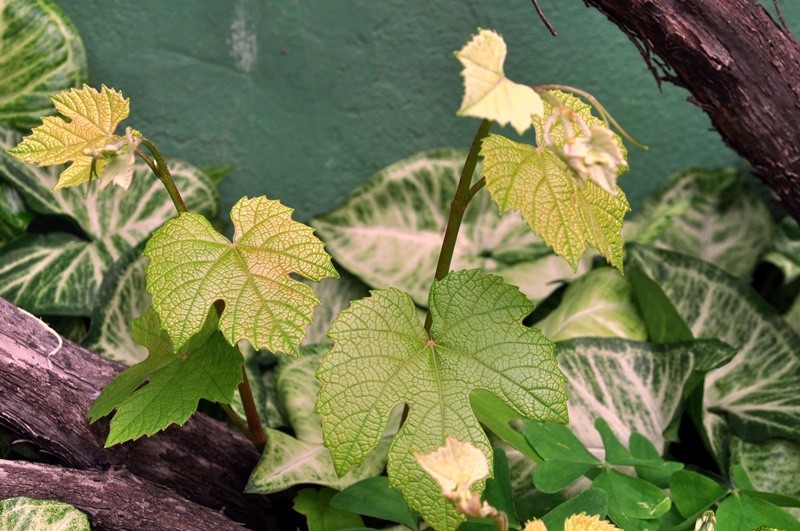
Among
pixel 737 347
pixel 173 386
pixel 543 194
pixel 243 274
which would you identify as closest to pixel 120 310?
pixel 173 386

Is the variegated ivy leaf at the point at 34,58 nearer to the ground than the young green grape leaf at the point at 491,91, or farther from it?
nearer to the ground

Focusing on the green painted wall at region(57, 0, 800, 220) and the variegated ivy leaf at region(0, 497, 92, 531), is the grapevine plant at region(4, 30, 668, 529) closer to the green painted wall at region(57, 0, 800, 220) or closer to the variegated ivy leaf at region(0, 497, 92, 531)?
the variegated ivy leaf at region(0, 497, 92, 531)

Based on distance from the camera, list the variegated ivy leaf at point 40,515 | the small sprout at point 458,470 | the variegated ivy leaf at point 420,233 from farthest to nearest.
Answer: the variegated ivy leaf at point 420,233
the variegated ivy leaf at point 40,515
the small sprout at point 458,470

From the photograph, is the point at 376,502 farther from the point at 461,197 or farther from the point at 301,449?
the point at 461,197

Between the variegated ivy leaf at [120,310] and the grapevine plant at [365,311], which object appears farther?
the variegated ivy leaf at [120,310]

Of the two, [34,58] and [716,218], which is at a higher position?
[716,218]

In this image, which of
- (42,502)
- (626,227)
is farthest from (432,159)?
(42,502)

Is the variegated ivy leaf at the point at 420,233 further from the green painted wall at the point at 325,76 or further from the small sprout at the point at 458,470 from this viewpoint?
the small sprout at the point at 458,470

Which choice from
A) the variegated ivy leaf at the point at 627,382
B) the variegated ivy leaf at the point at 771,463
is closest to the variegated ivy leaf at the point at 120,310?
the variegated ivy leaf at the point at 627,382
